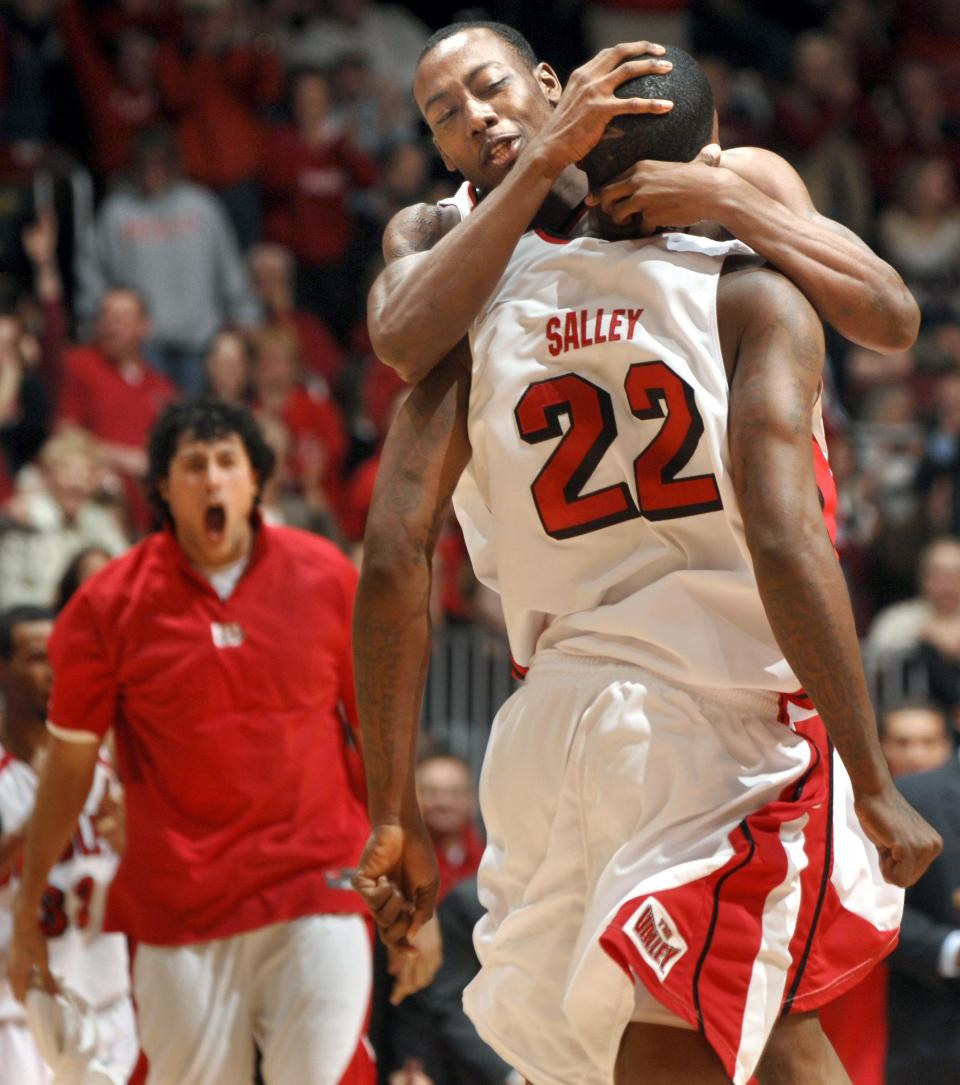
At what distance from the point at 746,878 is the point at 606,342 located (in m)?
0.94

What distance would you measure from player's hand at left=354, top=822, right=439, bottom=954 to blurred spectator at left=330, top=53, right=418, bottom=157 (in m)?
9.27

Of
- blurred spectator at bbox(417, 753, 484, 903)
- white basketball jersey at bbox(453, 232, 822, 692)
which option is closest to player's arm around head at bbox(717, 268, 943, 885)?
white basketball jersey at bbox(453, 232, 822, 692)

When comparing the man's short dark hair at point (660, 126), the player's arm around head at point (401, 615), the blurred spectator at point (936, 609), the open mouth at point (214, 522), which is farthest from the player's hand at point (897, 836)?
the blurred spectator at point (936, 609)

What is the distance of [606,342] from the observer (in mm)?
3344

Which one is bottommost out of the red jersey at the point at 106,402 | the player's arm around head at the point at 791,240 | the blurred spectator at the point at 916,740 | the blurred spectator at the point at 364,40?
the blurred spectator at the point at 916,740

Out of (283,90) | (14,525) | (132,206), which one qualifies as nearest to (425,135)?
(283,90)

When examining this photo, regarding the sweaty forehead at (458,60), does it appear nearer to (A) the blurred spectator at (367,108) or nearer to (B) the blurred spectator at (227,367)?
(B) the blurred spectator at (227,367)

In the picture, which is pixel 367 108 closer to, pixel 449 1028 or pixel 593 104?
pixel 449 1028

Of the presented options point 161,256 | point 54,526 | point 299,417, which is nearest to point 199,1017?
point 54,526

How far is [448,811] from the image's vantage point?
24.0ft

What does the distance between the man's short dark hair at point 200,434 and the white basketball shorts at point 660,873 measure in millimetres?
2206

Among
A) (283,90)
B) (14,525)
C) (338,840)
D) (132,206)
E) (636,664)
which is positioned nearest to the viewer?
(636,664)

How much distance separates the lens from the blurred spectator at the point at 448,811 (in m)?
7.30

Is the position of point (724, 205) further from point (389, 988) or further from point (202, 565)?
point (389, 988)
